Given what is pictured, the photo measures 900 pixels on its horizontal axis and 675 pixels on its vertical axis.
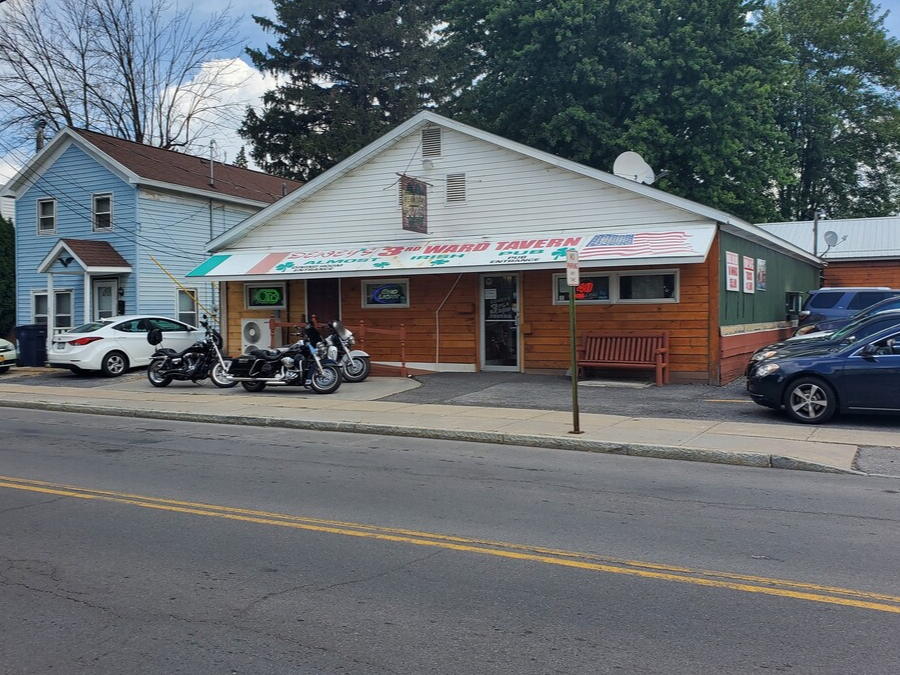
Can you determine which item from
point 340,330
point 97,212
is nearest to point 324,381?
point 340,330

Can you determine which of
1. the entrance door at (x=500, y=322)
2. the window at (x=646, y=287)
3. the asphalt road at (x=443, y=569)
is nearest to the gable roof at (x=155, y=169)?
the entrance door at (x=500, y=322)

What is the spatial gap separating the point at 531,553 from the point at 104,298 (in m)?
23.1

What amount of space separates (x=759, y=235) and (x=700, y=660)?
16.4 m

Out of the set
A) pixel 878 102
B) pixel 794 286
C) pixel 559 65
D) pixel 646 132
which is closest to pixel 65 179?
pixel 559 65

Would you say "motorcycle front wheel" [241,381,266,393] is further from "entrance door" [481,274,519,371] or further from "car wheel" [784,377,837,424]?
"car wheel" [784,377,837,424]

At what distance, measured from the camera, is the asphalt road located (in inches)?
161

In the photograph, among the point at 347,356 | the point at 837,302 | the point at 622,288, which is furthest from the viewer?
the point at 837,302

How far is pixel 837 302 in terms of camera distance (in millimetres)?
20766

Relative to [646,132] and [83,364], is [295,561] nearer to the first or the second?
[83,364]

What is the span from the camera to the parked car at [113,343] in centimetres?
1942

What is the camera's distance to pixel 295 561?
5574 mm

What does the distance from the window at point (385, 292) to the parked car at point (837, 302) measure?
33.7 feet

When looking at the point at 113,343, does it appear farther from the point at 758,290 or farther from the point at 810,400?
the point at 758,290

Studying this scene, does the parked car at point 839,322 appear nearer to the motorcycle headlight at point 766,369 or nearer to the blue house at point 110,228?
the motorcycle headlight at point 766,369
